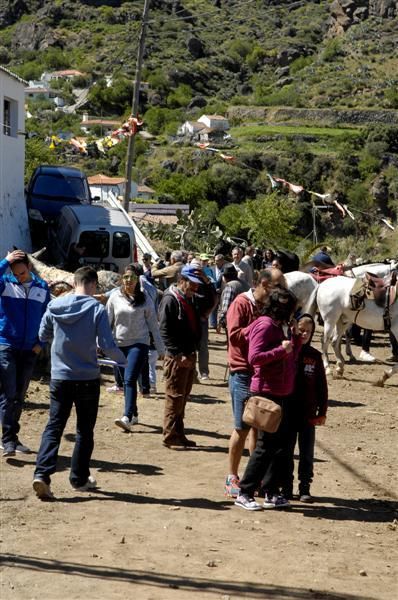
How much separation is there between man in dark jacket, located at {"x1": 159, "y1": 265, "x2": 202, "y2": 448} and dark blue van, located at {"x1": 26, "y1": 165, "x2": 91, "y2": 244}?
18.1 m

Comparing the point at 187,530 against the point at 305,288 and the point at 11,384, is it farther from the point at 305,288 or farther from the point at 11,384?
the point at 305,288

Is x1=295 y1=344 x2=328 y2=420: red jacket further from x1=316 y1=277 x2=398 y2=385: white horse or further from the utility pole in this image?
the utility pole

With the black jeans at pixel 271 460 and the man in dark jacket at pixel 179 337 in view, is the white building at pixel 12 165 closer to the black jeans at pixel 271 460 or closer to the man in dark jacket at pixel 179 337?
the man in dark jacket at pixel 179 337

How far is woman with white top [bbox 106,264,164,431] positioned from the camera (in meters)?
11.6

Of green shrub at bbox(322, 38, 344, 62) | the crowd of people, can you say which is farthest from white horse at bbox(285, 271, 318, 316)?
green shrub at bbox(322, 38, 344, 62)

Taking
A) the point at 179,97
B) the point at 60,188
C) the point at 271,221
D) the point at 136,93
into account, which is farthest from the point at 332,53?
the point at 136,93

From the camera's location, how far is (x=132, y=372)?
11.5 metres

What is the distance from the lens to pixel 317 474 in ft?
33.6

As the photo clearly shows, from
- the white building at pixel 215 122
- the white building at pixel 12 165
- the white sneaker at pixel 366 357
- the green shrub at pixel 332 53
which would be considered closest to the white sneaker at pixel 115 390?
the white sneaker at pixel 366 357

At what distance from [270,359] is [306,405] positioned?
857 millimetres

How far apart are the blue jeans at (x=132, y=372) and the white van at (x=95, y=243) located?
12852 mm

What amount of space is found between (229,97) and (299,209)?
228ft

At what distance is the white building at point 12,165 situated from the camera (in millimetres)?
25672

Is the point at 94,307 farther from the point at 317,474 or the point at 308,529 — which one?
the point at 317,474
